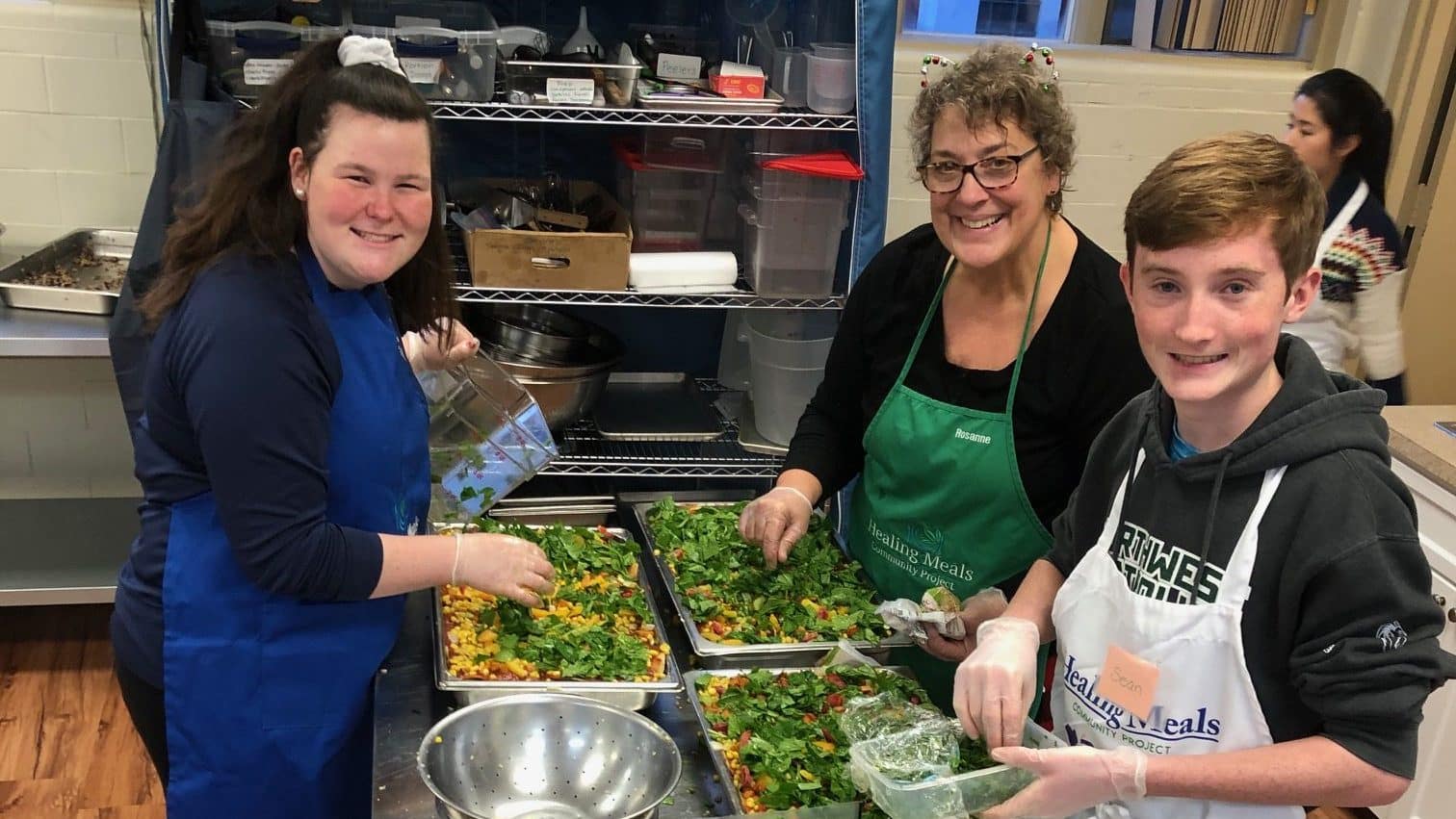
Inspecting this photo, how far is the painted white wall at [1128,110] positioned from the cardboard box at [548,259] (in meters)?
1.21

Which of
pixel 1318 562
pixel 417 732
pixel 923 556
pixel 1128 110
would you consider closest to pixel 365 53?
pixel 417 732

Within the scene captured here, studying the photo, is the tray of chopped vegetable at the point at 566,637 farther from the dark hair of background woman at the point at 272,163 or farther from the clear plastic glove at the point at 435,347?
the dark hair of background woman at the point at 272,163

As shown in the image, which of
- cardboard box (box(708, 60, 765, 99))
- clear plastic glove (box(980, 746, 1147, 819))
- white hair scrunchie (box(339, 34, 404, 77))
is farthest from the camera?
cardboard box (box(708, 60, 765, 99))

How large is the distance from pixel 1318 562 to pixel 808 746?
2.39 ft

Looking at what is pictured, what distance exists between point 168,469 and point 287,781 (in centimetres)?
53

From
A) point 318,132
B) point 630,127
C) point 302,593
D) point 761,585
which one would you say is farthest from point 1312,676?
point 630,127

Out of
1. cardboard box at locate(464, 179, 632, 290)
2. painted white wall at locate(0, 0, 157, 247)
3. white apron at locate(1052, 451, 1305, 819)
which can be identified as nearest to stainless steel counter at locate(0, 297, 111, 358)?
painted white wall at locate(0, 0, 157, 247)

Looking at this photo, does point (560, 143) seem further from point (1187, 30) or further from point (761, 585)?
point (1187, 30)

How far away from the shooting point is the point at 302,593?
173 cm

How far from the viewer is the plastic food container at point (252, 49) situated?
8.96 ft

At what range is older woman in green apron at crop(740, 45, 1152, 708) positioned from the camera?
76.8 inches

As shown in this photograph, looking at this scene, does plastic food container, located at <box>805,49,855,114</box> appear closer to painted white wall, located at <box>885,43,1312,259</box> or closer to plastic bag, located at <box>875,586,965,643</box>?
painted white wall, located at <box>885,43,1312,259</box>

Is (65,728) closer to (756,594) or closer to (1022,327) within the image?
(756,594)

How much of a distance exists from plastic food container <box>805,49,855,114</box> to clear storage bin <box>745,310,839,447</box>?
1.89 ft
